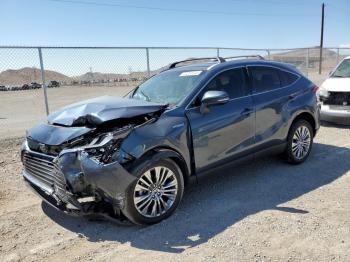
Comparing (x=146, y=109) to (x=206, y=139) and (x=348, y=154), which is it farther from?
(x=348, y=154)

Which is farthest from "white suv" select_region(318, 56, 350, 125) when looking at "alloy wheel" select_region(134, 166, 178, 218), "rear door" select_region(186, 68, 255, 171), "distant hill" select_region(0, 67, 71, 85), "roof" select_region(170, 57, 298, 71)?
"distant hill" select_region(0, 67, 71, 85)

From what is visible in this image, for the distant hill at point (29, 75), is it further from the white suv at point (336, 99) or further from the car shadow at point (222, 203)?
the white suv at point (336, 99)

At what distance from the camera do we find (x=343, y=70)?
10.1m

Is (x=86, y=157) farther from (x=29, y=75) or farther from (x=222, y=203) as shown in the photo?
(x=29, y=75)

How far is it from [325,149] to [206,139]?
11.5 ft

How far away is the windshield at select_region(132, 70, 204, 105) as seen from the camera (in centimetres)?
490

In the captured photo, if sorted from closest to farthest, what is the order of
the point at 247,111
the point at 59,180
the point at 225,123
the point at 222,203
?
the point at 59,180 → the point at 222,203 → the point at 225,123 → the point at 247,111

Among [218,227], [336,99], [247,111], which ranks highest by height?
[247,111]

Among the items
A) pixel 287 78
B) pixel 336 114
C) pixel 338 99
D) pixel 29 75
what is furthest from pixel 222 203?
pixel 29 75

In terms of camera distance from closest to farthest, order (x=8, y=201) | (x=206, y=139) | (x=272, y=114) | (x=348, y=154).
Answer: (x=206, y=139) < (x=8, y=201) < (x=272, y=114) < (x=348, y=154)

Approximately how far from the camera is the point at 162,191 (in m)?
4.23

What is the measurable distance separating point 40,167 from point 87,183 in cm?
86

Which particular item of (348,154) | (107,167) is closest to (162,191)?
(107,167)

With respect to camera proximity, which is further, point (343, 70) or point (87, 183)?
point (343, 70)
